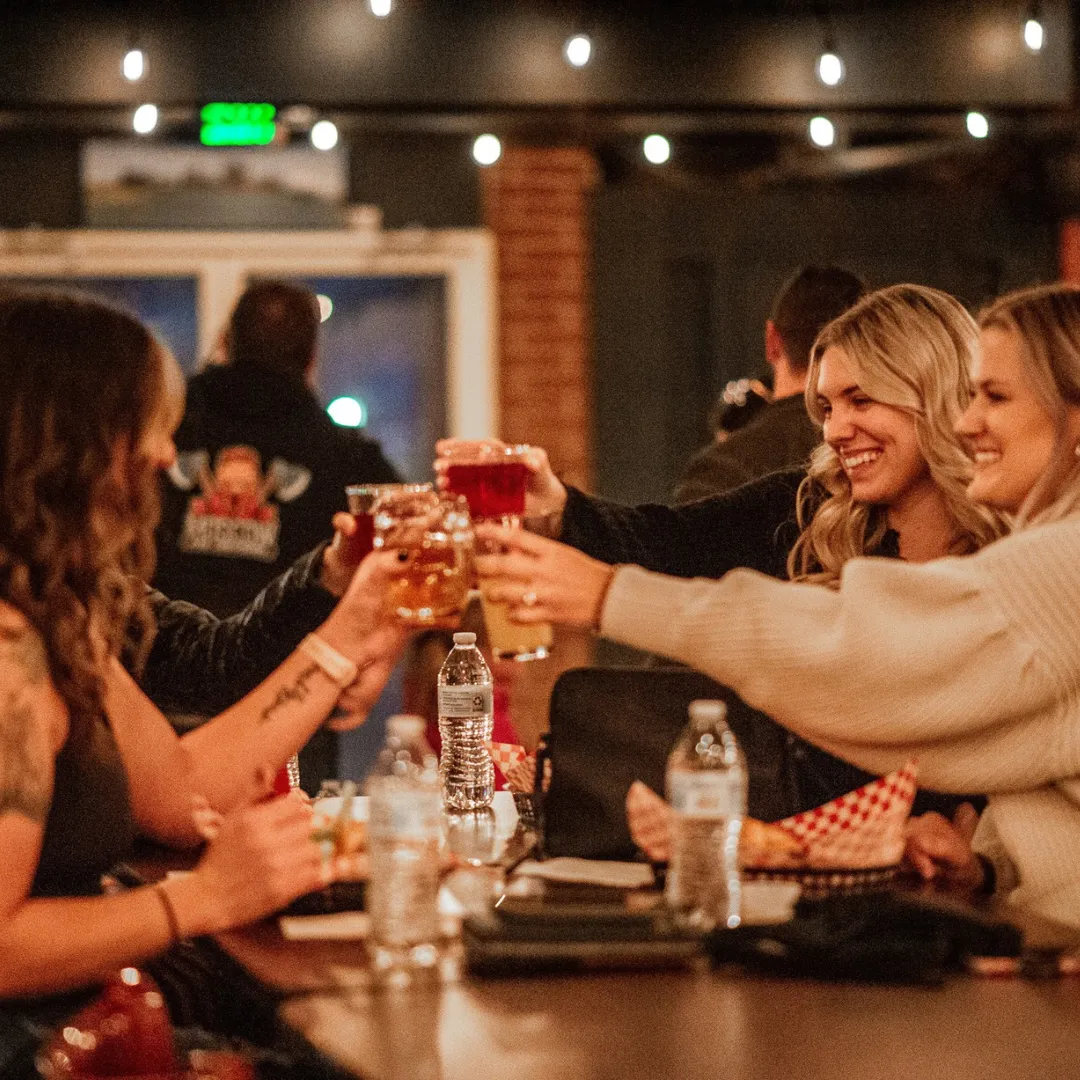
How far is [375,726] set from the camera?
22.3 feet

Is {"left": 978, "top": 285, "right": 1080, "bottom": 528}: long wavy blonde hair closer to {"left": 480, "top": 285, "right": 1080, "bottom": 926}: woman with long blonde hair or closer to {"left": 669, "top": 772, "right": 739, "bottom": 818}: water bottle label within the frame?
{"left": 480, "top": 285, "right": 1080, "bottom": 926}: woman with long blonde hair

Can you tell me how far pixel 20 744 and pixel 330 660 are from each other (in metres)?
0.60

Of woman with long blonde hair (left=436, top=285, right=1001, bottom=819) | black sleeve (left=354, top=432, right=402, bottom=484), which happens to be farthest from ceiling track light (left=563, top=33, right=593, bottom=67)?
woman with long blonde hair (left=436, top=285, right=1001, bottom=819)

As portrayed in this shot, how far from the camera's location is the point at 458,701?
118 inches

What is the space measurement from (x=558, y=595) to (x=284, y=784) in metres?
0.75

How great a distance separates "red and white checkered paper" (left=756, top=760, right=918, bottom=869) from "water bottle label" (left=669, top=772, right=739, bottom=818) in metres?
0.19

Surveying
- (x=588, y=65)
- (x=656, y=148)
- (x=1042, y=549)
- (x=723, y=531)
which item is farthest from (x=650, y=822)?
(x=656, y=148)

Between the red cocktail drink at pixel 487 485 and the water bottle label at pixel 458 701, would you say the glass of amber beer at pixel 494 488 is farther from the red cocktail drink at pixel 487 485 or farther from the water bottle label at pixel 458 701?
the water bottle label at pixel 458 701

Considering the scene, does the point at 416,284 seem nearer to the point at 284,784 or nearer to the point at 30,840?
the point at 284,784

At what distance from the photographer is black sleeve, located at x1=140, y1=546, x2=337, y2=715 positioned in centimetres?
275

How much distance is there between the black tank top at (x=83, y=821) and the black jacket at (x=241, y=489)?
2.25m

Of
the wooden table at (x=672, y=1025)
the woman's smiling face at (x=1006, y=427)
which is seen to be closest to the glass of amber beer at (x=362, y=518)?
the wooden table at (x=672, y=1025)

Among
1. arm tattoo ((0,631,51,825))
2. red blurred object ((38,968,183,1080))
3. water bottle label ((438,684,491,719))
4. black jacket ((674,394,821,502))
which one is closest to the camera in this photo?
red blurred object ((38,968,183,1080))

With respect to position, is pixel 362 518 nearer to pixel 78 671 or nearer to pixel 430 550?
pixel 430 550
